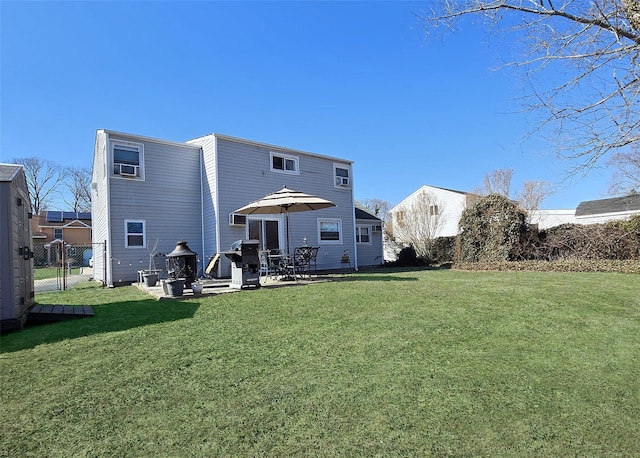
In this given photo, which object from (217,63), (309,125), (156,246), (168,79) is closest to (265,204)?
(156,246)

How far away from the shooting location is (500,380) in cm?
309

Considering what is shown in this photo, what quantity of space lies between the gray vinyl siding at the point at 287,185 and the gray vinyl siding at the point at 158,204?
4.45 feet

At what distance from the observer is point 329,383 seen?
3.00 metres

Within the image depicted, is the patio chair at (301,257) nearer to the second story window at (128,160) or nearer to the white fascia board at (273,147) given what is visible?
the white fascia board at (273,147)

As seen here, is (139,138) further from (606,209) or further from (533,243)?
(606,209)

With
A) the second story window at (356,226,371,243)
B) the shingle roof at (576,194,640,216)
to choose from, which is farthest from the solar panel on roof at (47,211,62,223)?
the shingle roof at (576,194,640,216)

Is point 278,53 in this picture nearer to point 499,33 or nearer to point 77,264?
point 499,33

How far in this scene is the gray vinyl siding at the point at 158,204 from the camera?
11.2 metres

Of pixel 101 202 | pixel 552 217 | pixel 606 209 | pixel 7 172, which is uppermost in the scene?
pixel 101 202

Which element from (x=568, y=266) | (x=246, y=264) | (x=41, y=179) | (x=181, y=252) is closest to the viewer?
(x=246, y=264)

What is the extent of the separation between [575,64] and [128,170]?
12.1 metres

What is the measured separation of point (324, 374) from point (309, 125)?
1533cm

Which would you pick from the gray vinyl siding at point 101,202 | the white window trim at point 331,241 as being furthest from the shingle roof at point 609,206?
the gray vinyl siding at point 101,202

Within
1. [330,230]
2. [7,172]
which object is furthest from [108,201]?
[330,230]
